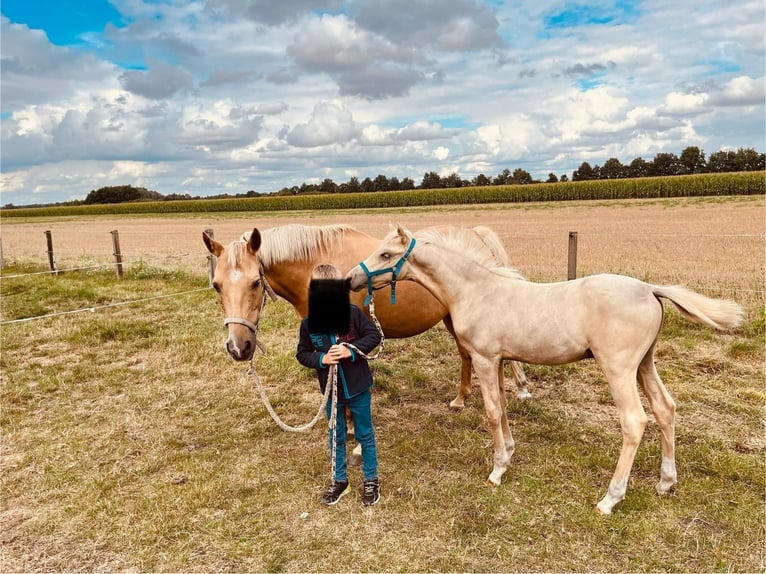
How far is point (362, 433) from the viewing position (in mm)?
3650

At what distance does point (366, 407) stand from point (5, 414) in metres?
4.57

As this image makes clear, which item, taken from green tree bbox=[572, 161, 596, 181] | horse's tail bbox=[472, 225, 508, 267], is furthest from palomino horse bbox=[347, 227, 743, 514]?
green tree bbox=[572, 161, 596, 181]

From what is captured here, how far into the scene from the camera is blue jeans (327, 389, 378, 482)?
3.60 metres

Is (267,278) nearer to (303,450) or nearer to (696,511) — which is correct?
(303,450)

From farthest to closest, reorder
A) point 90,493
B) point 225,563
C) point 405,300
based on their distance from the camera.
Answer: point 405,300, point 90,493, point 225,563

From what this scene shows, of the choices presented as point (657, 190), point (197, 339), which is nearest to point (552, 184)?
point (657, 190)

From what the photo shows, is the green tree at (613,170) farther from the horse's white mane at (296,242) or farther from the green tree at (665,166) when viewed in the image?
the horse's white mane at (296,242)

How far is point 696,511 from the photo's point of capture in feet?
11.3

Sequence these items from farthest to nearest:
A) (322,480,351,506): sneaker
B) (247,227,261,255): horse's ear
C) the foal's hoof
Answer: the foal's hoof < (247,227,261,255): horse's ear < (322,480,351,506): sneaker

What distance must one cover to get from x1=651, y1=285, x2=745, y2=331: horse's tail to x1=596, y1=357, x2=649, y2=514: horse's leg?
0.58 meters

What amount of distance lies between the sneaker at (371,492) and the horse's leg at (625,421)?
1599 mm

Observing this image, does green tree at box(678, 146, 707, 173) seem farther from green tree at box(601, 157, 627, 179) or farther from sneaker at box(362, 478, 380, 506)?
sneaker at box(362, 478, 380, 506)

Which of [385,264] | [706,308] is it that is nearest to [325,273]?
[385,264]

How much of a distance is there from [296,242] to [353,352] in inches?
60.6
